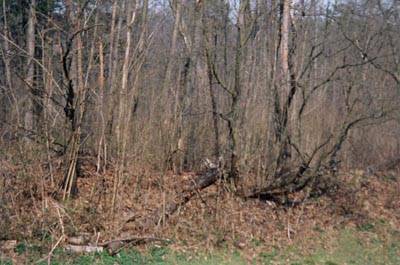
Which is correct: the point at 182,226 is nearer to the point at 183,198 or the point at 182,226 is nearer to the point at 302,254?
the point at 183,198

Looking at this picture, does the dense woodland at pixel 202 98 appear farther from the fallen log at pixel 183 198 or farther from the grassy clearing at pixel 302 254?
the grassy clearing at pixel 302 254

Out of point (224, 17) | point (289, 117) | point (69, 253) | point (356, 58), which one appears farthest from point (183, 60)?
point (69, 253)

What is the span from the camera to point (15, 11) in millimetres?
16828

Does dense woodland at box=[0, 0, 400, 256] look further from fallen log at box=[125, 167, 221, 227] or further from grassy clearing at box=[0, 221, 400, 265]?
grassy clearing at box=[0, 221, 400, 265]

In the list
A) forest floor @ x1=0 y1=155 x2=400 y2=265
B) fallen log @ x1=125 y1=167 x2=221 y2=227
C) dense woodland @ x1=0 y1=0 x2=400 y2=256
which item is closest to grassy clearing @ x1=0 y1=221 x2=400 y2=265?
forest floor @ x1=0 y1=155 x2=400 y2=265

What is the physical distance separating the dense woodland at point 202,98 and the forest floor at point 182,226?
141mm

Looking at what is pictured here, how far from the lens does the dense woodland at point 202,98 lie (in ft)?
29.6

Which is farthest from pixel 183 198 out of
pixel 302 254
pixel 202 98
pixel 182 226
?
Result: pixel 202 98

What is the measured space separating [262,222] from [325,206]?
1942mm

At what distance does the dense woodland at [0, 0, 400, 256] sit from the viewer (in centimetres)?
903

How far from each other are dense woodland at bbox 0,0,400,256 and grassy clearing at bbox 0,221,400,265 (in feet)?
3.33

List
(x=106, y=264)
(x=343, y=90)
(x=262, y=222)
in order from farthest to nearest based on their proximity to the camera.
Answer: (x=343, y=90), (x=262, y=222), (x=106, y=264)

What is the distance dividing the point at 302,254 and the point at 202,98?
4700mm

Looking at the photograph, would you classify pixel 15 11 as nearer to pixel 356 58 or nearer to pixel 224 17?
pixel 224 17
